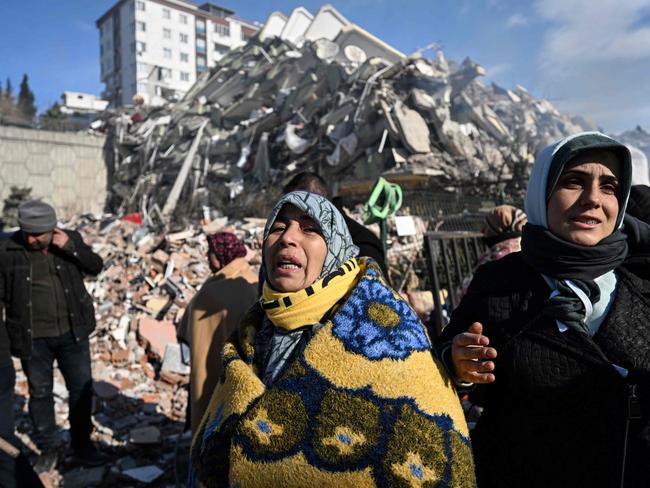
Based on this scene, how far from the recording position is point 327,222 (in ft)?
4.70

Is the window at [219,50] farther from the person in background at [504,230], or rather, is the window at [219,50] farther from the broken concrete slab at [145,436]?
the person in background at [504,230]

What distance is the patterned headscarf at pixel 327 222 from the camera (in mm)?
1410

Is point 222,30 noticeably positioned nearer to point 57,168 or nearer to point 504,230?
point 57,168

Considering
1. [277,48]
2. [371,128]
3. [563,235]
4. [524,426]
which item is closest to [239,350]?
[524,426]

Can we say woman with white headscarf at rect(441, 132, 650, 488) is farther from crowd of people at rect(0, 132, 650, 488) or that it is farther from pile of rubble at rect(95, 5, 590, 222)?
pile of rubble at rect(95, 5, 590, 222)

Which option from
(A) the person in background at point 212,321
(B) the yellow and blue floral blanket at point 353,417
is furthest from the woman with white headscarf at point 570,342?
(A) the person in background at point 212,321

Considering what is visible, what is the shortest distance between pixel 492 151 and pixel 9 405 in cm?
1287

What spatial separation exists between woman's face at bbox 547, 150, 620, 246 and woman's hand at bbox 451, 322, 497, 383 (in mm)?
353

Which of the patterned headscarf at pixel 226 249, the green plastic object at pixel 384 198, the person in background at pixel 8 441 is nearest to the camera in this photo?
the person in background at pixel 8 441

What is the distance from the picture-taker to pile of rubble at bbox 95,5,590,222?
12.7 m

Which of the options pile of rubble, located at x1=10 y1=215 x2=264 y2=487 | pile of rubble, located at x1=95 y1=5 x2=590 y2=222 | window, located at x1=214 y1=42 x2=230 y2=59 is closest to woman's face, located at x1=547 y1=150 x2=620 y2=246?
pile of rubble, located at x1=10 y1=215 x2=264 y2=487

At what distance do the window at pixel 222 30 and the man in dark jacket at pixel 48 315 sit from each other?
6149cm

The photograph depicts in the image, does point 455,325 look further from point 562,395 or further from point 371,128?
point 371,128

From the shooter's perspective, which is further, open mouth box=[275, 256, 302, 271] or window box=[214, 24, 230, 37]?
window box=[214, 24, 230, 37]
